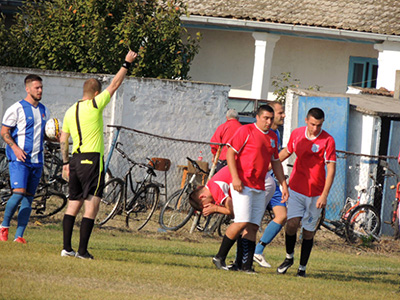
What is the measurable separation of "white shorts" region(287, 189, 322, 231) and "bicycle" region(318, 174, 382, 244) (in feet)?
13.0

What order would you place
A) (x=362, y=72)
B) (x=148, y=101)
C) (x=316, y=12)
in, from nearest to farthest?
1. (x=148, y=101)
2. (x=316, y=12)
3. (x=362, y=72)

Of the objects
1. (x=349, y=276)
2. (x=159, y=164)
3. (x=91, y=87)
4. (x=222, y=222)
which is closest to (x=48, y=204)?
(x=159, y=164)

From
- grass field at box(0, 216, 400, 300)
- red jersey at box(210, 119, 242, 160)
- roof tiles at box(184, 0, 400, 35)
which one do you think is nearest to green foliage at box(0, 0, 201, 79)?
red jersey at box(210, 119, 242, 160)

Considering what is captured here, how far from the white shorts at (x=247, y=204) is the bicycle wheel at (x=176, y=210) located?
3869 millimetres

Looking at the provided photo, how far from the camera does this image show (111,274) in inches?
319

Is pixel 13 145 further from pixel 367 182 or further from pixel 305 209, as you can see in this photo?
pixel 367 182

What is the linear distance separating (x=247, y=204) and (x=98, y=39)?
8.38m

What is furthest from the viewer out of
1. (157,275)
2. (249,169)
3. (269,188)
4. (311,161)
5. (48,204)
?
(48,204)

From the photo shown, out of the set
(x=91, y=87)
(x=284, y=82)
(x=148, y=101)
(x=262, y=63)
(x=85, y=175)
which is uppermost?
(x=262, y=63)

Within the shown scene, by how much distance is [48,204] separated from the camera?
12.9 metres

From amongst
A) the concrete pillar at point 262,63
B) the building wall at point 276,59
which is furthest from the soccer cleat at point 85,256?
the building wall at point 276,59

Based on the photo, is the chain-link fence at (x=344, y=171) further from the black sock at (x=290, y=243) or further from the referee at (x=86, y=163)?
the referee at (x=86, y=163)

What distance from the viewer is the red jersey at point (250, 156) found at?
30.0 feet

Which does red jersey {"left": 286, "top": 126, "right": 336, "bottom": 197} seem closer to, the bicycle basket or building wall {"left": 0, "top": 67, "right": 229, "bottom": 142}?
the bicycle basket
